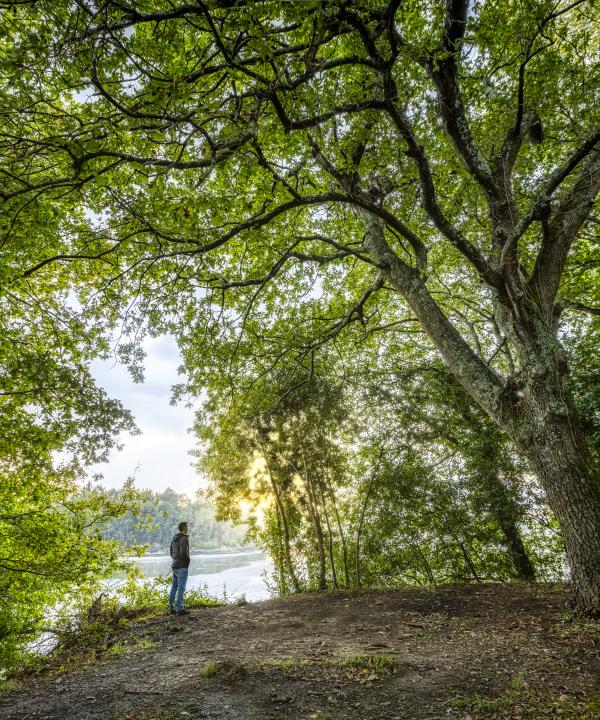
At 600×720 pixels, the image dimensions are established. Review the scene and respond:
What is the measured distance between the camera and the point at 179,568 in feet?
25.3

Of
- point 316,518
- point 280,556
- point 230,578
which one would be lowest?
point 230,578

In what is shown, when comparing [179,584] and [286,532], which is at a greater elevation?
[286,532]

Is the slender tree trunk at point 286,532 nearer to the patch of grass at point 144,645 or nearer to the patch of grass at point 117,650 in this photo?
the patch of grass at point 144,645

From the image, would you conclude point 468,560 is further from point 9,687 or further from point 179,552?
point 9,687

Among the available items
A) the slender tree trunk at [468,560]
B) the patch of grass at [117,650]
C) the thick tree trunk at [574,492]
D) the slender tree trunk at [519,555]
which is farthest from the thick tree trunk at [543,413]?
the patch of grass at [117,650]

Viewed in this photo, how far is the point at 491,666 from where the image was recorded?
12.0 feet

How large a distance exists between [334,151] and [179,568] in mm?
8577

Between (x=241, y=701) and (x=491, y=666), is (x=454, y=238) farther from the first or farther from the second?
(x=241, y=701)

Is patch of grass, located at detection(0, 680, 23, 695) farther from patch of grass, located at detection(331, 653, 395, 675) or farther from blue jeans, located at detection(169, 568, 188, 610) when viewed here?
patch of grass, located at detection(331, 653, 395, 675)

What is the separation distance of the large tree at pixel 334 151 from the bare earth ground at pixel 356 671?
54.3 inches

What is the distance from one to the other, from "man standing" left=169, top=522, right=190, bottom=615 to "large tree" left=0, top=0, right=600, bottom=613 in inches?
157

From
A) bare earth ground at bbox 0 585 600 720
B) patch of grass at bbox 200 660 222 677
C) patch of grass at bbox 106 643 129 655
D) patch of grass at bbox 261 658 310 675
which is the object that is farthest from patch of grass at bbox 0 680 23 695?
patch of grass at bbox 261 658 310 675

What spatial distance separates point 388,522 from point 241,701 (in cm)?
642

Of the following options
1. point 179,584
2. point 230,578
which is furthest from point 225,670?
point 230,578
